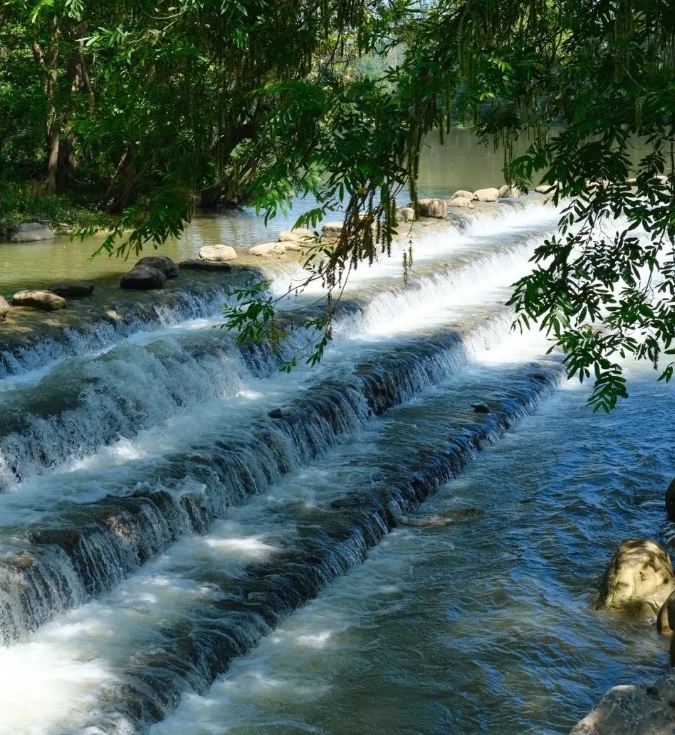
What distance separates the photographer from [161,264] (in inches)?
591

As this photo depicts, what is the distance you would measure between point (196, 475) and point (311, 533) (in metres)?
1.20

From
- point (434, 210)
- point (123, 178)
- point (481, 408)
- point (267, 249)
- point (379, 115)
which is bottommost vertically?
point (481, 408)

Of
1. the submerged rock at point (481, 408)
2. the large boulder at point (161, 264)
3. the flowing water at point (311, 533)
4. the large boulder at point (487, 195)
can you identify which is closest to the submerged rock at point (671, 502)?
the flowing water at point (311, 533)

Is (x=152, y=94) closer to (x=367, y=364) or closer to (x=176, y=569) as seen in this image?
(x=176, y=569)

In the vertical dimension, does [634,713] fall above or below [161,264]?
below

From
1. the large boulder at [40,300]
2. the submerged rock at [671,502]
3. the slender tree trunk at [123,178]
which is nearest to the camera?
the slender tree trunk at [123,178]

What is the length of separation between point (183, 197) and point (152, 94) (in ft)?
2.64

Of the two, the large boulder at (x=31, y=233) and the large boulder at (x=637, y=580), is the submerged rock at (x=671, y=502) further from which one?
the large boulder at (x=31, y=233)

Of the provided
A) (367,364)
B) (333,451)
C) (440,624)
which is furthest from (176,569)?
(367,364)

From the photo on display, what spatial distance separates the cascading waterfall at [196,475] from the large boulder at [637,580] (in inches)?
78.8

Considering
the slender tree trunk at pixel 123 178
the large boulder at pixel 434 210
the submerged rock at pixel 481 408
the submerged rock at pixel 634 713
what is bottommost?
the submerged rock at pixel 481 408

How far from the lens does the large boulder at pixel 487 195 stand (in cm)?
2500

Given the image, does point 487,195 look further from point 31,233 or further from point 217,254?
point 31,233

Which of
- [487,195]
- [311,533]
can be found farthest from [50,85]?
[311,533]
